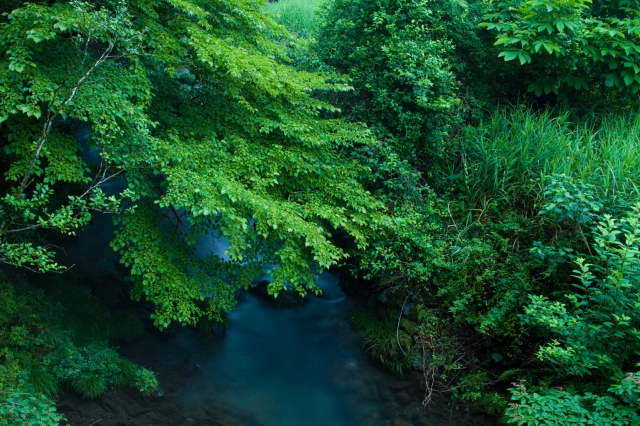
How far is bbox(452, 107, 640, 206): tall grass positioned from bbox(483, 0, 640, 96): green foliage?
667 mm

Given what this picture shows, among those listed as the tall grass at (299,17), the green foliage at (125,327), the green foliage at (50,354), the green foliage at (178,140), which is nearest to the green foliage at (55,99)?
the green foliage at (178,140)

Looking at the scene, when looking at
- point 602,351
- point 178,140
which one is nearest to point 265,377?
point 178,140

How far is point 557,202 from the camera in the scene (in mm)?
5602

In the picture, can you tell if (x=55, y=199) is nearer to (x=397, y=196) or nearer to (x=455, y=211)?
(x=397, y=196)

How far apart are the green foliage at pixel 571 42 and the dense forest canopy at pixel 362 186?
47 millimetres

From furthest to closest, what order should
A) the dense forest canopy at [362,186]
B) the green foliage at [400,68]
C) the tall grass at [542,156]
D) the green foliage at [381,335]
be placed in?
the green foliage at [400,68]
the green foliage at [381,335]
the tall grass at [542,156]
the dense forest canopy at [362,186]

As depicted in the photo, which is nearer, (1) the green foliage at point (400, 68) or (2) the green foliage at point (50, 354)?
(2) the green foliage at point (50, 354)

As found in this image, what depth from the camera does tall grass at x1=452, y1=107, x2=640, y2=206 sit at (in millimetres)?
6215

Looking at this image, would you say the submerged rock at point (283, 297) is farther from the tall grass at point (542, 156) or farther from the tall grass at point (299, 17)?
the tall grass at point (299, 17)

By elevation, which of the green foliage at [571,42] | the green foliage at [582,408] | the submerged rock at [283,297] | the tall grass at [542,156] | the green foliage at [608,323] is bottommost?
the submerged rock at [283,297]

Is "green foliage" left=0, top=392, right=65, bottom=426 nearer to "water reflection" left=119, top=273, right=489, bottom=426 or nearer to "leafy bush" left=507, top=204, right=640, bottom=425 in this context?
"water reflection" left=119, top=273, right=489, bottom=426

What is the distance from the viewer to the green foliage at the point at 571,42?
6.83m

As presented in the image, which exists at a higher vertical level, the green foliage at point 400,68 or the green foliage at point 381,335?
the green foliage at point 400,68

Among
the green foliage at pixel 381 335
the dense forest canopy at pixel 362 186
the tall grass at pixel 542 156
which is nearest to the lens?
the dense forest canopy at pixel 362 186
